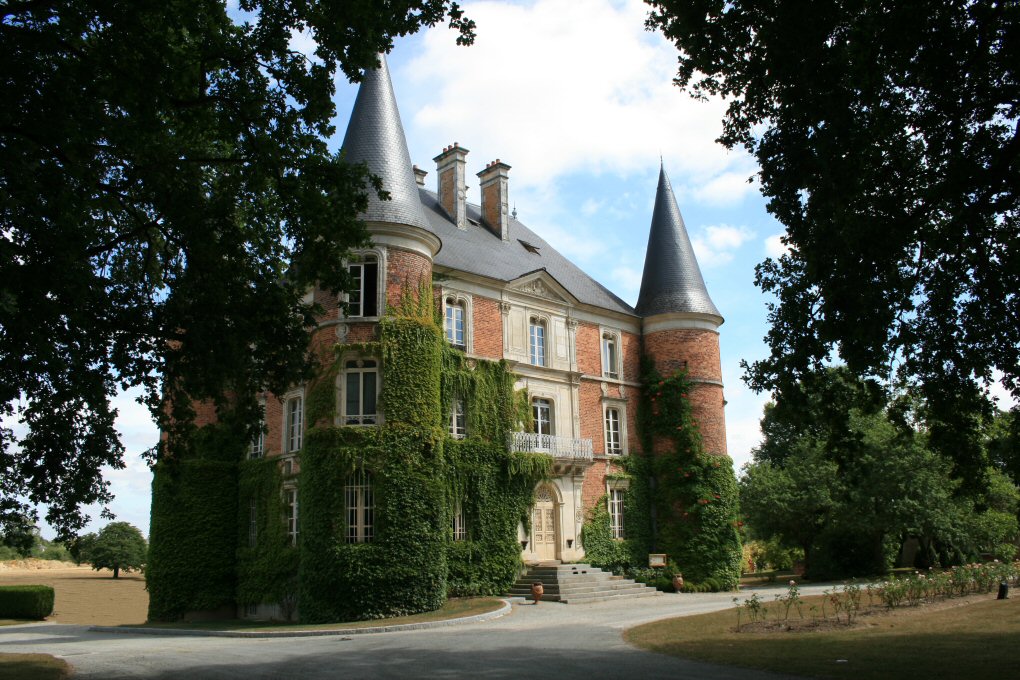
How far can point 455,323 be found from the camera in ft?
88.4

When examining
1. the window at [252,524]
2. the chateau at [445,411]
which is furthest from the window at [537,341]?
the window at [252,524]

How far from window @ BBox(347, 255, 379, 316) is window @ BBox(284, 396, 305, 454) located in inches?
136

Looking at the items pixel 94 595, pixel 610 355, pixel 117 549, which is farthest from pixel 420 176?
pixel 117 549

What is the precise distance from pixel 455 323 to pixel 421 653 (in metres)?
14.2

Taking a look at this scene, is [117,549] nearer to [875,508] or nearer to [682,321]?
[682,321]

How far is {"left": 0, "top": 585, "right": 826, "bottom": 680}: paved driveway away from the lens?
1174cm

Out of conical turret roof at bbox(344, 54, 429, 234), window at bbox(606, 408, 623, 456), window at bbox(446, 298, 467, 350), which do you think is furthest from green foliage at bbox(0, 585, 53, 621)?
window at bbox(606, 408, 623, 456)

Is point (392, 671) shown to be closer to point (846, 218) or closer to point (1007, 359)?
point (846, 218)

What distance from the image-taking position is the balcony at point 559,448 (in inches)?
1070

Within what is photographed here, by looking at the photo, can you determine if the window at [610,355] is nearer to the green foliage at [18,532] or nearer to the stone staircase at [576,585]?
the stone staircase at [576,585]

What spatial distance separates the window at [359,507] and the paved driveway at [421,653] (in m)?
4.33

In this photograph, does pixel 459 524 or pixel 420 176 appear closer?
pixel 459 524

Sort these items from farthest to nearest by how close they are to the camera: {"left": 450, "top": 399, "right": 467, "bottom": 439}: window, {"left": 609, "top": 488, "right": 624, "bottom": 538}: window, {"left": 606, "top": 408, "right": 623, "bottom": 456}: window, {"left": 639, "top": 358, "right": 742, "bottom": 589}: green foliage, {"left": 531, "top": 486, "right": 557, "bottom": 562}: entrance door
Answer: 1. {"left": 606, "top": 408, "right": 623, "bottom": 456}: window
2. {"left": 609, "top": 488, "right": 624, "bottom": 538}: window
3. {"left": 639, "top": 358, "right": 742, "bottom": 589}: green foliage
4. {"left": 531, "top": 486, "right": 557, "bottom": 562}: entrance door
5. {"left": 450, "top": 399, "right": 467, "bottom": 439}: window

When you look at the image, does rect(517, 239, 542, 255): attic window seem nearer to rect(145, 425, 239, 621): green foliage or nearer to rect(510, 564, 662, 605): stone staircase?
rect(510, 564, 662, 605): stone staircase
